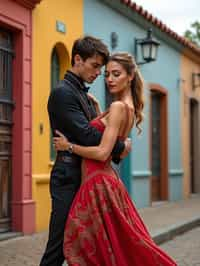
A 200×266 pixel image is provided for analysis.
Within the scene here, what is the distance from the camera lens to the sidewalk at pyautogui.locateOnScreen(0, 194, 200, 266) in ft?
21.4

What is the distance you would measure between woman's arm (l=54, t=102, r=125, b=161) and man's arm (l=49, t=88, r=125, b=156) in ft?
0.13

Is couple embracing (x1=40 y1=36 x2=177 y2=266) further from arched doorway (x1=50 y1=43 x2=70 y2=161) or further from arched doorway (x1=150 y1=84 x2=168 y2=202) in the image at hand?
arched doorway (x1=150 y1=84 x2=168 y2=202)

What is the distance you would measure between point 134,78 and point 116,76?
0.43 ft

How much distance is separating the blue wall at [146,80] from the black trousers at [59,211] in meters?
7.06

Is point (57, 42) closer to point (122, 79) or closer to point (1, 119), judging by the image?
point (1, 119)

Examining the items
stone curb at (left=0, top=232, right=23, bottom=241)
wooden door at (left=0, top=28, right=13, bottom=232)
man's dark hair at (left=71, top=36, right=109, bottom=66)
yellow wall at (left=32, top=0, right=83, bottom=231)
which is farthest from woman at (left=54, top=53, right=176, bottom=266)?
yellow wall at (left=32, top=0, right=83, bottom=231)

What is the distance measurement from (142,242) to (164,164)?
37.3ft

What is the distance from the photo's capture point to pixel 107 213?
3.74 metres

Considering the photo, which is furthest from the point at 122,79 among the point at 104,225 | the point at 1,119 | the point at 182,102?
the point at 182,102

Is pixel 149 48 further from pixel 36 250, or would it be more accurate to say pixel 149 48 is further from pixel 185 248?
pixel 36 250

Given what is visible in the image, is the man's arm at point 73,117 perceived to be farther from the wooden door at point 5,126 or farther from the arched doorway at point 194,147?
the arched doorway at point 194,147

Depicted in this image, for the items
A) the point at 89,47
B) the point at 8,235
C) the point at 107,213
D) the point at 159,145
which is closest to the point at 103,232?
the point at 107,213

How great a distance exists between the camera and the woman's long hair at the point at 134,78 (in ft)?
12.9

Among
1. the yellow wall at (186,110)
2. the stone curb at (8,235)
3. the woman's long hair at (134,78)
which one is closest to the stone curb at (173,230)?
the stone curb at (8,235)
